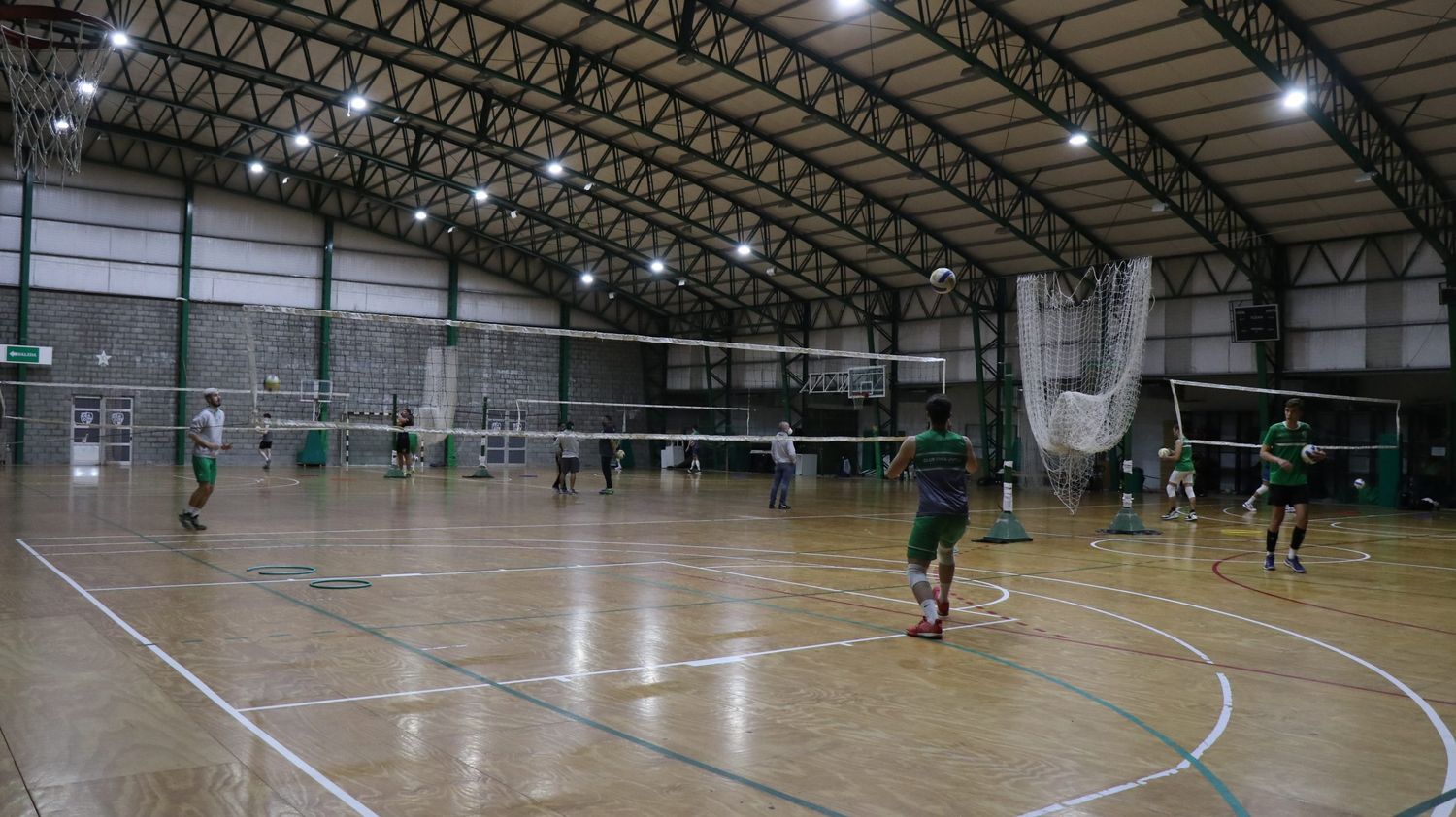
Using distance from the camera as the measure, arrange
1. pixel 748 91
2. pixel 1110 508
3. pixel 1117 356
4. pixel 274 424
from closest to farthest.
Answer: pixel 274 424 → pixel 1117 356 → pixel 1110 508 → pixel 748 91

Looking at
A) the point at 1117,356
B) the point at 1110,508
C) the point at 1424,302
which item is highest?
the point at 1424,302

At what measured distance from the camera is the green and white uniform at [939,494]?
7.14 metres

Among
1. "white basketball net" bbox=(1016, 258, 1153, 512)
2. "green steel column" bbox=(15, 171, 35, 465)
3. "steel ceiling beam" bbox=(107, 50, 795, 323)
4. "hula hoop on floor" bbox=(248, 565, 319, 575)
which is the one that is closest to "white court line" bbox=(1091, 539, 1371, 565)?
"white basketball net" bbox=(1016, 258, 1153, 512)

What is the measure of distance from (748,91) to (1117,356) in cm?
1247

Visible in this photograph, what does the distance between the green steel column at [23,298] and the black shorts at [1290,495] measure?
36177 millimetres

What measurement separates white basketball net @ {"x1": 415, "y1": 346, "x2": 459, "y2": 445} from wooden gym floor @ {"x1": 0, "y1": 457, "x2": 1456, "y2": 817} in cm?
1591

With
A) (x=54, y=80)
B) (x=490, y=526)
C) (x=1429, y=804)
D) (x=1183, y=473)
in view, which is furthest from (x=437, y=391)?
(x=1429, y=804)

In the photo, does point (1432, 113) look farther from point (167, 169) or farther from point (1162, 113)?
point (167, 169)

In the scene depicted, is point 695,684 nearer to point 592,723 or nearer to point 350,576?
point 592,723

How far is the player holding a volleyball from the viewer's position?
35.2 ft

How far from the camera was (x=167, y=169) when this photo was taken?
35.3m

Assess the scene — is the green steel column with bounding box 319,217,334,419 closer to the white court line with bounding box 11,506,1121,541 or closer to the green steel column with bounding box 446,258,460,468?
the green steel column with bounding box 446,258,460,468

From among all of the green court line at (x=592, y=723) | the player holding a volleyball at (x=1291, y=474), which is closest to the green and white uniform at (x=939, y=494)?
the green court line at (x=592, y=723)

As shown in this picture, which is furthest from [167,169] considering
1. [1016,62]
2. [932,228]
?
[1016,62]
